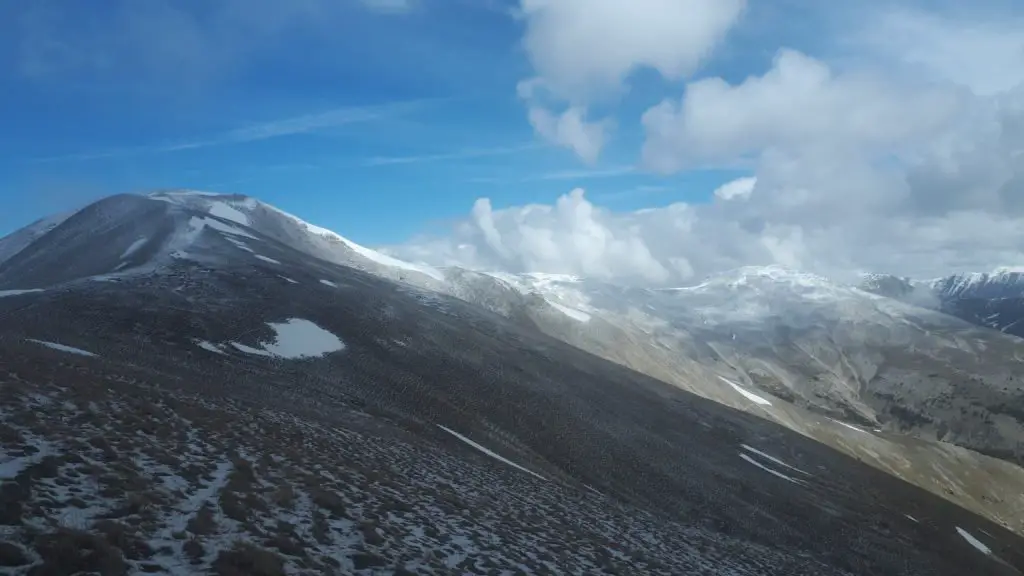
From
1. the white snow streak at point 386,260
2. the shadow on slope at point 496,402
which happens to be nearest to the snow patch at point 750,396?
the shadow on slope at point 496,402

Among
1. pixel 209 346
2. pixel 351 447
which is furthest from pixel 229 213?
pixel 351 447

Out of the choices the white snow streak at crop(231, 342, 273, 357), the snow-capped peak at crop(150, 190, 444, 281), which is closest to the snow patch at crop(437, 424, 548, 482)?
the white snow streak at crop(231, 342, 273, 357)

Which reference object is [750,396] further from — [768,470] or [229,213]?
[229,213]

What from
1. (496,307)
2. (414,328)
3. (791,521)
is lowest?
(791,521)

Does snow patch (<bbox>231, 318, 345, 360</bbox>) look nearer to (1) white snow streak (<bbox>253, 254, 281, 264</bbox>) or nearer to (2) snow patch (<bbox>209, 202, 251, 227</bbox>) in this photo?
(1) white snow streak (<bbox>253, 254, 281, 264</bbox>)

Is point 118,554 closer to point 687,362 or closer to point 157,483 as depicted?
point 157,483

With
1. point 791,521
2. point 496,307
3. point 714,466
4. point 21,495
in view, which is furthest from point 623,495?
point 496,307
